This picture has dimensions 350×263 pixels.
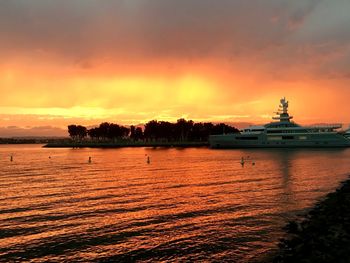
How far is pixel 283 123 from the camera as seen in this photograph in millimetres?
148375

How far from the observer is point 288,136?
14912 cm

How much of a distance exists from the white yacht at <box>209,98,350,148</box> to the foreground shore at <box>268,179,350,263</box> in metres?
122

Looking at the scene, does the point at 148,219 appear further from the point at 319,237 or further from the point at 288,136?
the point at 288,136

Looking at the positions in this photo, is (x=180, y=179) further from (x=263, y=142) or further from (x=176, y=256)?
(x=263, y=142)

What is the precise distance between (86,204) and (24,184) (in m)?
18.9

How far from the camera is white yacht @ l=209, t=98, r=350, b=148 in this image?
147 metres

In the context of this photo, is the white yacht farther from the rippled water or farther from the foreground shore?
the foreground shore

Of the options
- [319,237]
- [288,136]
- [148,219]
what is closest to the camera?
[319,237]

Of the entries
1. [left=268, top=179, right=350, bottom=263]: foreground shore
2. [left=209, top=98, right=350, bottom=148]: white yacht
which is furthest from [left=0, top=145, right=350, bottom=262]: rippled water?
[left=209, top=98, right=350, bottom=148]: white yacht

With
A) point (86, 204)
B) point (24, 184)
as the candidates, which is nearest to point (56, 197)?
point (86, 204)

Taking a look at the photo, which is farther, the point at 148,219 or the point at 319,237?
the point at 148,219

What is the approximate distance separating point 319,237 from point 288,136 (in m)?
135

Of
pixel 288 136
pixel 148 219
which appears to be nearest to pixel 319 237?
pixel 148 219

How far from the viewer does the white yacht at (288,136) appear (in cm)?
14675
